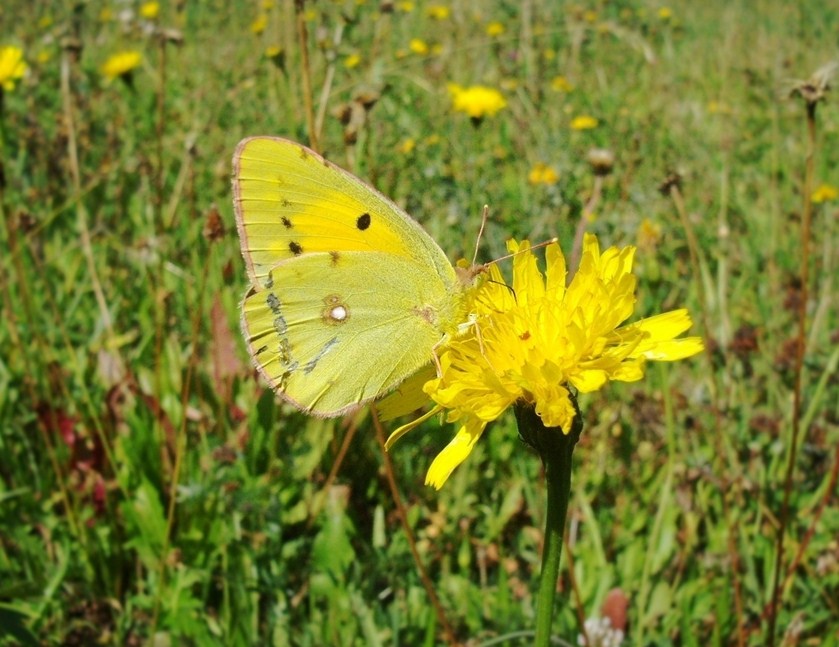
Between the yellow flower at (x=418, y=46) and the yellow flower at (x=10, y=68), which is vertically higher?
the yellow flower at (x=10, y=68)

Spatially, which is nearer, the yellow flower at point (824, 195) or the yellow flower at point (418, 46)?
the yellow flower at point (824, 195)

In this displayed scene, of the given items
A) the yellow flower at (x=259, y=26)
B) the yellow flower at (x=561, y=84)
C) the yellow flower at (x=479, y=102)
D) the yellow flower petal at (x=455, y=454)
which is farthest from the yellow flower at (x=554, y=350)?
the yellow flower at (x=561, y=84)

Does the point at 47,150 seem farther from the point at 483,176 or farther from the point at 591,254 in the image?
the point at 591,254

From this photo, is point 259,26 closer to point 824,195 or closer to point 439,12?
point 439,12

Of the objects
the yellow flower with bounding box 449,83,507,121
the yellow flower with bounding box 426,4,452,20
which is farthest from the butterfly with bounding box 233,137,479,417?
the yellow flower with bounding box 426,4,452,20

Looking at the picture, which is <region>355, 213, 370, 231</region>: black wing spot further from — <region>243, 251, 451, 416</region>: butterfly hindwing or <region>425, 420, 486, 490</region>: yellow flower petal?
<region>425, 420, 486, 490</region>: yellow flower petal

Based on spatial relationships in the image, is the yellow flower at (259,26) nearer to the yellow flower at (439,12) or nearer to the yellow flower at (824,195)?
the yellow flower at (439,12)
